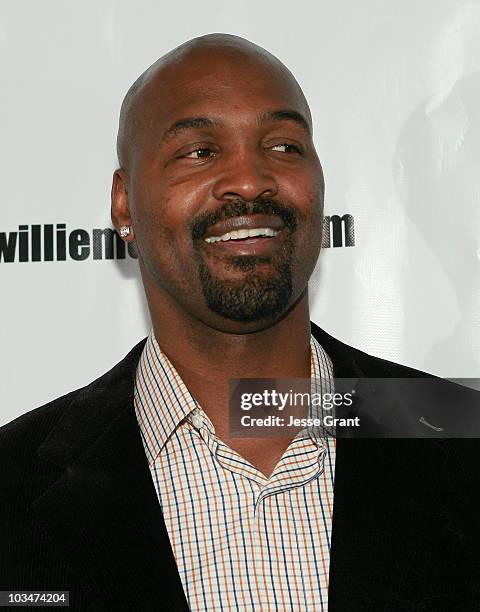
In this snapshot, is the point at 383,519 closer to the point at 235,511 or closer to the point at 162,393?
the point at 235,511

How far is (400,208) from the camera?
6.86ft

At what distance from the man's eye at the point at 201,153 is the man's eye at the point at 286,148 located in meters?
0.11

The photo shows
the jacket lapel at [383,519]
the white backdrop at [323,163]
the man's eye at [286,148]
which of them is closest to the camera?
the jacket lapel at [383,519]

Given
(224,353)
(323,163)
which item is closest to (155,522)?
(224,353)

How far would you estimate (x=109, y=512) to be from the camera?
1566mm

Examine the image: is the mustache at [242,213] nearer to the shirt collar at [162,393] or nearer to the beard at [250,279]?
the beard at [250,279]

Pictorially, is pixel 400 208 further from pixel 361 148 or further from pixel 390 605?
pixel 390 605

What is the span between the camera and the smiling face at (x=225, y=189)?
1.65 m

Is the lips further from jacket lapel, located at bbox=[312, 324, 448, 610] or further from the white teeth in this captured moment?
jacket lapel, located at bbox=[312, 324, 448, 610]

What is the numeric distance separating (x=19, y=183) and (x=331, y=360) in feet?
2.61

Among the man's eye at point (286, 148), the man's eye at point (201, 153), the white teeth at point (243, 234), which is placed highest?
the man's eye at point (286, 148)

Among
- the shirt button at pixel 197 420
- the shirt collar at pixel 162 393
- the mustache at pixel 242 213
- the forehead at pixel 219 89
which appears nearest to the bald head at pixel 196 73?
the forehead at pixel 219 89

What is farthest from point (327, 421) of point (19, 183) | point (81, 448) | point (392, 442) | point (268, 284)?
point (19, 183)

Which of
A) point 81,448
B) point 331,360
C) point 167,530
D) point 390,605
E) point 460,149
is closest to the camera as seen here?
point 390,605
